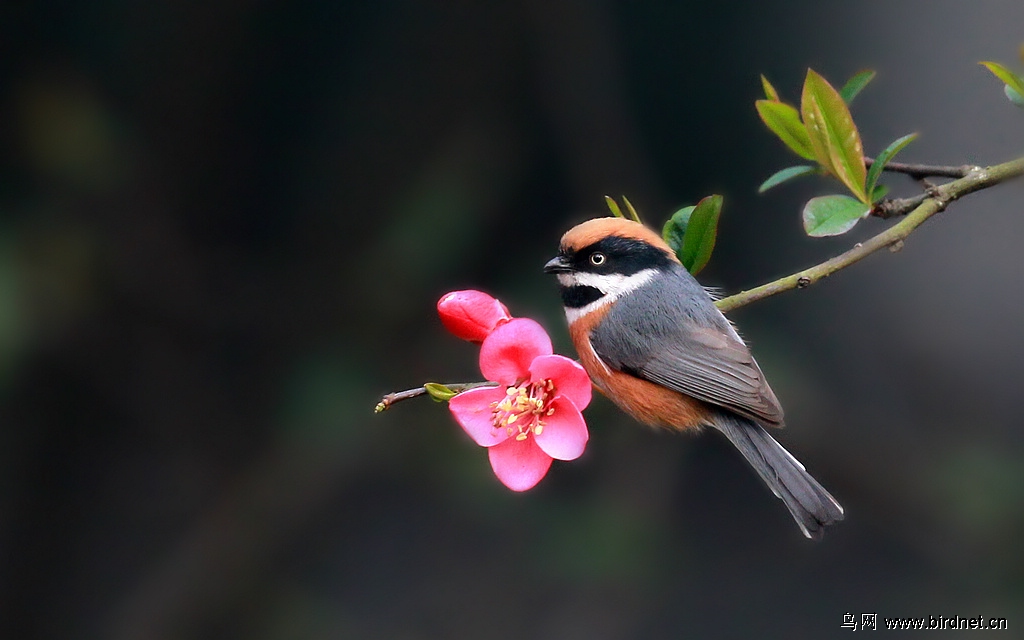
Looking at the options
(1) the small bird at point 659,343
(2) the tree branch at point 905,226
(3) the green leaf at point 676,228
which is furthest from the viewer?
(1) the small bird at point 659,343

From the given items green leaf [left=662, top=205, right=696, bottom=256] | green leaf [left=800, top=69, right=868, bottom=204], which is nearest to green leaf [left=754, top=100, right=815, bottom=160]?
green leaf [left=800, top=69, right=868, bottom=204]

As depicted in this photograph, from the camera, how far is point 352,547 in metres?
5.04

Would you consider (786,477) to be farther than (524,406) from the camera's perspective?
Yes

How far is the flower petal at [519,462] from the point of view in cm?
191

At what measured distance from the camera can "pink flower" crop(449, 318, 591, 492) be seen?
1877 millimetres

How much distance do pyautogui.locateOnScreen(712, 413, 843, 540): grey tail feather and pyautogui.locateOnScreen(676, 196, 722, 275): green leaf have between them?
51 centimetres

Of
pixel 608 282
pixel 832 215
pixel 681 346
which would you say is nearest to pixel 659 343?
pixel 681 346

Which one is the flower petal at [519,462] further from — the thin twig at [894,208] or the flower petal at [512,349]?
the thin twig at [894,208]

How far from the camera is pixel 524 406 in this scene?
1904mm

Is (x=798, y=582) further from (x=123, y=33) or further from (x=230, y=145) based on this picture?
(x=123, y=33)

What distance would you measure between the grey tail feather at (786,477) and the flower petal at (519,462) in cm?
65

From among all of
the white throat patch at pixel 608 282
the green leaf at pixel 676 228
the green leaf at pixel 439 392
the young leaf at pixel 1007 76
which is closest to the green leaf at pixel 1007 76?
the young leaf at pixel 1007 76

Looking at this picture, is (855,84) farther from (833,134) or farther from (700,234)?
(700,234)

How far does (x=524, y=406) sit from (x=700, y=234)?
535mm
